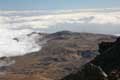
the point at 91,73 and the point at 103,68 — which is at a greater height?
the point at 91,73

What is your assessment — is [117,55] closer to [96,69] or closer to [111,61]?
[111,61]

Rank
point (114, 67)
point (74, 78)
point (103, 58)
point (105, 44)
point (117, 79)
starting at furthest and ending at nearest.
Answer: point (105, 44)
point (103, 58)
point (114, 67)
point (74, 78)
point (117, 79)

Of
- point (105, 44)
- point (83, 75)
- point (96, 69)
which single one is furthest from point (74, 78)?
point (105, 44)

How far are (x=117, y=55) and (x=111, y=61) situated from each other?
18.3 ft

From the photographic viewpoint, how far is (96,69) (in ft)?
320

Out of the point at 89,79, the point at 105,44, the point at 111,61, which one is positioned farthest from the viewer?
the point at 105,44

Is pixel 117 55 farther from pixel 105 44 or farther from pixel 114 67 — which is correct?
pixel 105 44

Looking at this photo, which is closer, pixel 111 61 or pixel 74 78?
pixel 74 78

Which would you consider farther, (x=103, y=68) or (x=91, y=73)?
(x=103, y=68)

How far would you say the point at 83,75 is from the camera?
105 m

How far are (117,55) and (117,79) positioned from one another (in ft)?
161

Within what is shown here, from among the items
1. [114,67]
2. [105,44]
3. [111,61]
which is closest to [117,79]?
[114,67]

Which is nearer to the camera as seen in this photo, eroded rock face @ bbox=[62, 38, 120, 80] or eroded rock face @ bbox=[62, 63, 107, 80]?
eroded rock face @ bbox=[62, 63, 107, 80]

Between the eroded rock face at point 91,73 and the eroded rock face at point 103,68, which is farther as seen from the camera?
the eroded rock face at point 103,68
